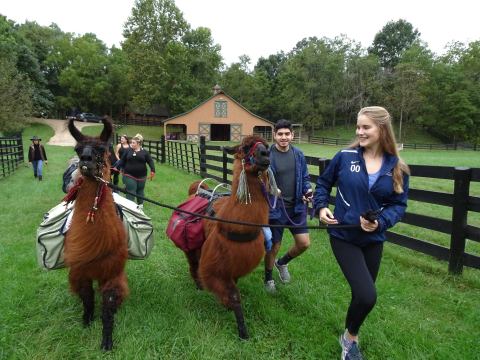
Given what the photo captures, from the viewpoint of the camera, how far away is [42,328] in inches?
126

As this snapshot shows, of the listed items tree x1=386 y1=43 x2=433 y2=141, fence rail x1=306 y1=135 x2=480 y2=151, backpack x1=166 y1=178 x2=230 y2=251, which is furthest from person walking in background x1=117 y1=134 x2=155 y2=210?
tree x1=386 y1=43 x2=433 y2=141

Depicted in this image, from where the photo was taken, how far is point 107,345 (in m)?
2.92

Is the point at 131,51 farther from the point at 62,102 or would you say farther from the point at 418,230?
the point at 418,230

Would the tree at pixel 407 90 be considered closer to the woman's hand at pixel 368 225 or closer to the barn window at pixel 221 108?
the barn window at pixel 221 108

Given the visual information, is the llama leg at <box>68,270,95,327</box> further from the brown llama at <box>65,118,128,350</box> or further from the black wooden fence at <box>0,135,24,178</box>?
the black wooden fence at <box>0,135,24,178</box>

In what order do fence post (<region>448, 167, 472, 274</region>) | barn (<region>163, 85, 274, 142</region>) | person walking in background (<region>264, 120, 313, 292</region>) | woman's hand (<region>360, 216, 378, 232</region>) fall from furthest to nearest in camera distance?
barn (<region>163, 85, 274, 142</region>), fence post (<region>448, 167, 472, 274</region>), person walking in background (<region>264, 120, 313, 292</region>), woman's hand (<region>360, 216, 378, 232</region>)

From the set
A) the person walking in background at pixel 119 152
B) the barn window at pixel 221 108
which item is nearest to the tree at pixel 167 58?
the barn window at pixel 221 108

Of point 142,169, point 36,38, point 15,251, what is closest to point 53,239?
point 15,251

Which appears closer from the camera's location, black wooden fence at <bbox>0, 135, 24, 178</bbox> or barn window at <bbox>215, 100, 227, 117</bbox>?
black wooden fence at <bbox>0, 135, 24, 178</bbox>

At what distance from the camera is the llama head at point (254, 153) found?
2797 millimetres

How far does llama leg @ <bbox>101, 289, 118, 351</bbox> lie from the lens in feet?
9.65

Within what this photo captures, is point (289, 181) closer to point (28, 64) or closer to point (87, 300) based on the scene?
point (87, 300)

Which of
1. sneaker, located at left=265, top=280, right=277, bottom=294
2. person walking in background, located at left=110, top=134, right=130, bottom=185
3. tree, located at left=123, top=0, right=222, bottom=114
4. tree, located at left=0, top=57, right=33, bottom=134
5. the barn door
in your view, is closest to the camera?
sneaker, located at left=265, top=280, right=277, bottom=294

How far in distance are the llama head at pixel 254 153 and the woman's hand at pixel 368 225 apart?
86 centimetres
